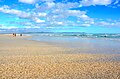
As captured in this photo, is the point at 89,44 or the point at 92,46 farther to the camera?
the point at 89,44

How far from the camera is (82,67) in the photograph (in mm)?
12469

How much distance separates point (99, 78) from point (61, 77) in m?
1.80

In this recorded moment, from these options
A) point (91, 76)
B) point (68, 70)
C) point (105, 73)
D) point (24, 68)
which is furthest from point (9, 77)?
point (105, 73)

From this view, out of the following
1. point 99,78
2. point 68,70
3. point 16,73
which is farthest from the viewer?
point 68,70

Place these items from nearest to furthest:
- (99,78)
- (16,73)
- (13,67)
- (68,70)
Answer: (99,78)
(16,73)
(68,70)
(13,67)

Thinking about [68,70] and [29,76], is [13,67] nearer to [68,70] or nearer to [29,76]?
[29,76]

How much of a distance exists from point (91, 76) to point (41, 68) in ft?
10.2

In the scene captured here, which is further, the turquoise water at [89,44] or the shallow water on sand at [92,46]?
the turquoise water at [89,44]

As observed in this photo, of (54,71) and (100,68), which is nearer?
(54,71)

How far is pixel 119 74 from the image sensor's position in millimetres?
10789

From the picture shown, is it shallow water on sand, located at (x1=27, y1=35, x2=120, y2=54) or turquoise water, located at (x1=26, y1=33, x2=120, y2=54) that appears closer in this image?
shallow water on sand, located at (x1=27, y1=35, x2=120, y2=54)

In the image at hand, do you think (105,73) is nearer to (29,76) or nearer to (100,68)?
(100,68)

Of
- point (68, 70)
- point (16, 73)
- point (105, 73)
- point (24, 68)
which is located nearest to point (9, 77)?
point (16, 73)

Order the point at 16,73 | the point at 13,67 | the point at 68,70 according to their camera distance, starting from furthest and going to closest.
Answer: the point at 13,67, the point at 68,70, the point at 16,73
